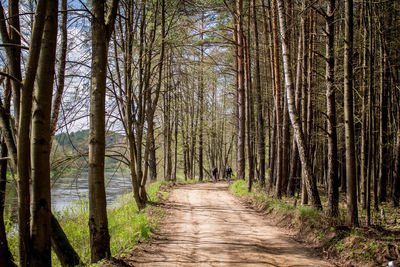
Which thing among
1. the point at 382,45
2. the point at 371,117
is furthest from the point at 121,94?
the point at 382,45

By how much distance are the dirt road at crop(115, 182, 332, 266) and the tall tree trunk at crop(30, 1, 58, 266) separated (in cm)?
157

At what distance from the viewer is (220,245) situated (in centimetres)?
590

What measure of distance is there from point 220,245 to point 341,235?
7.67 feet

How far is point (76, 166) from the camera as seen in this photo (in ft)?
20.7

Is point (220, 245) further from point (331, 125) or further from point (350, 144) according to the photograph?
point (331, 125)

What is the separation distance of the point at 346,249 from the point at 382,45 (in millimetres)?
6471

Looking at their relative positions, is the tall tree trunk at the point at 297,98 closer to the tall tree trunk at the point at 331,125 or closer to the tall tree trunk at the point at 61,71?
the tall tree trunk at the point at 331,125

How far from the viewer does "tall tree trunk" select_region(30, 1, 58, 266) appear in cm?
368

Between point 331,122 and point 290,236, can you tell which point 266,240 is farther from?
point 331,122

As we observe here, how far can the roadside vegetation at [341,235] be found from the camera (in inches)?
185

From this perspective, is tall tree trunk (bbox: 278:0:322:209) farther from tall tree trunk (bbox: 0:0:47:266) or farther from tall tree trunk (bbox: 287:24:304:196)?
tall tree trunk (bbox: 0:0:47:266)

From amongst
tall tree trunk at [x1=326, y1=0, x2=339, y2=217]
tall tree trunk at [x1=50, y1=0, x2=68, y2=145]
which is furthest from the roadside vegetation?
tall tree trunk at [x1=50, y1=0, x2=68, y2=145]

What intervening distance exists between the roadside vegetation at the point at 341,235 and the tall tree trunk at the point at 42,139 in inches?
184

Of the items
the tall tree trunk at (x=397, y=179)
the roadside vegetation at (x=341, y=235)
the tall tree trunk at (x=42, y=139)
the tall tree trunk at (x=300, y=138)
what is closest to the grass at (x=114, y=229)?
the tall tree trunk at (x=42, y=139)
